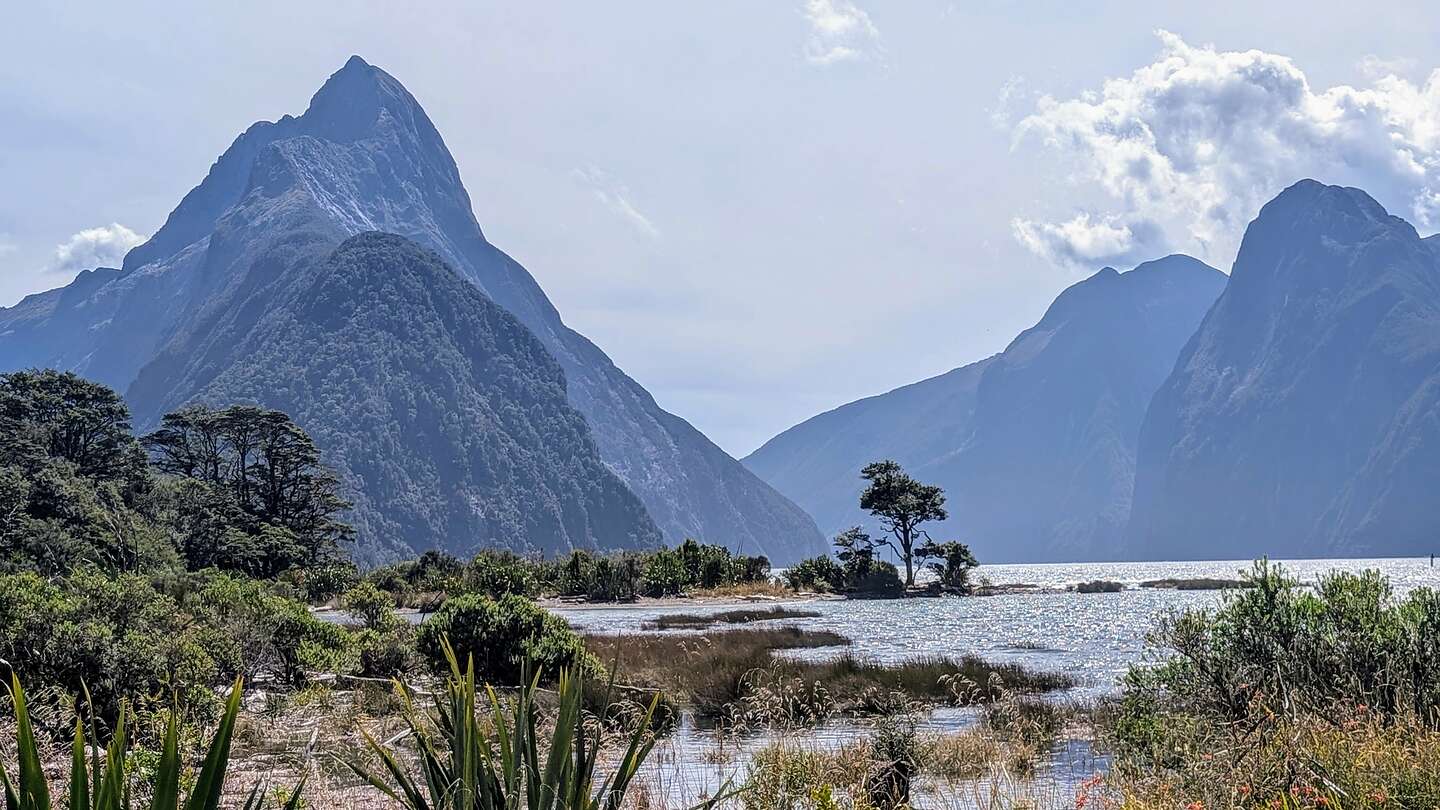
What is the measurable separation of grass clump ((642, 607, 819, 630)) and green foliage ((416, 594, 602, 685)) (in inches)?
770

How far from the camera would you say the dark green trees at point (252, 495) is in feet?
193

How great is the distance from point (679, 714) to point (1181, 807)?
36.4ft

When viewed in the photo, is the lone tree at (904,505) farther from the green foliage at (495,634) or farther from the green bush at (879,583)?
the green foliage at (495,634)

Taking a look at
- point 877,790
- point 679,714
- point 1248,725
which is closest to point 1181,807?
point 1248,725

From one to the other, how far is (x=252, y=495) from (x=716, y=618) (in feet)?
170

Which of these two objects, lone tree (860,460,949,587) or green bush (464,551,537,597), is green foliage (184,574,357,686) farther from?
lone tree (860,460,949,587)

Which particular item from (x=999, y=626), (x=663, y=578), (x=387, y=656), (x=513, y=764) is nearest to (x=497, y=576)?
(x=663, y=578)

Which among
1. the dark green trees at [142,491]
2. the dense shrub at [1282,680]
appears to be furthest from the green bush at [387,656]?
the dark green trees at [142,491]

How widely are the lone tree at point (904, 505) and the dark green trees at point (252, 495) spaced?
34579 mm

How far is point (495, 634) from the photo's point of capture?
17.8m

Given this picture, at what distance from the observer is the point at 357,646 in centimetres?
1814

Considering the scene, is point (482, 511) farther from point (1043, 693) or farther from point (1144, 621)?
point (1043, 693)

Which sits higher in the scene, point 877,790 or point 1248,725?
point 1248,725

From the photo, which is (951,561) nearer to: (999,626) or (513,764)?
(999,626)
